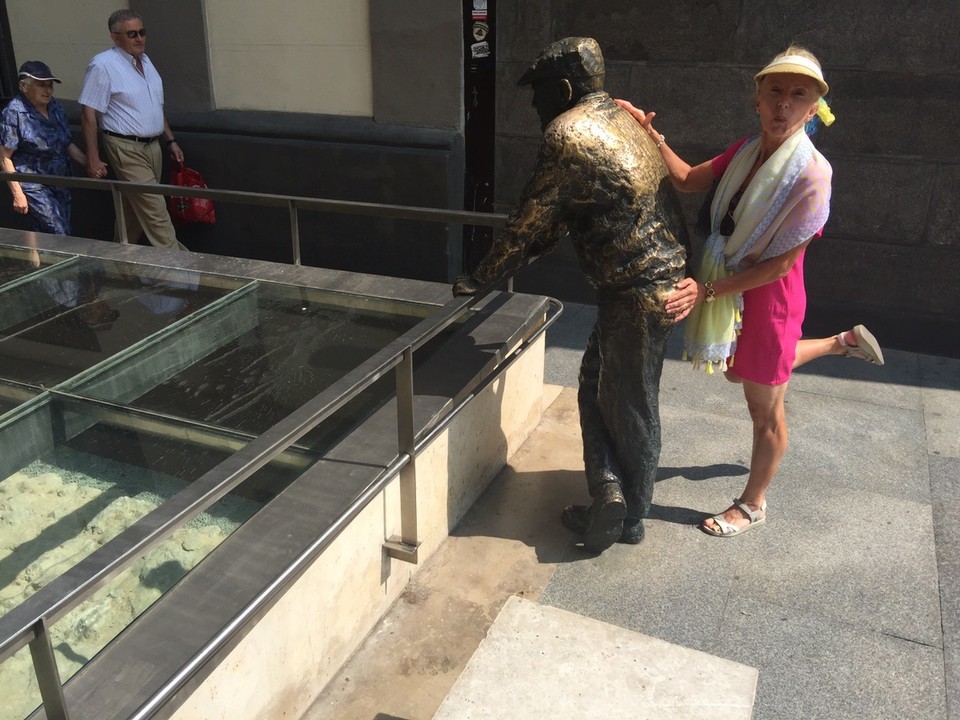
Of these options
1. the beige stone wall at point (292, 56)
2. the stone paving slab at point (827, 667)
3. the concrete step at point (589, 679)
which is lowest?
the stone paving slab at point (827, 667)

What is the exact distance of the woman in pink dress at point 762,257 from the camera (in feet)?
8.73

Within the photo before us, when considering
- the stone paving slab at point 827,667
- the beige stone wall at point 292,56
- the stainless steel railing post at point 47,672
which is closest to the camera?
the stainless steel railing post at point 47,672

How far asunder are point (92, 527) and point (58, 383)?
71 cm

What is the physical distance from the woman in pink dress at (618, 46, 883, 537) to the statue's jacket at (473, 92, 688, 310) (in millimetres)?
163

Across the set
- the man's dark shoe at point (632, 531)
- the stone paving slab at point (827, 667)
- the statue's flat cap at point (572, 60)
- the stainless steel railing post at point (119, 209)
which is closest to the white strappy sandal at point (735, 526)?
the man's dark shoe at point (632, 531)

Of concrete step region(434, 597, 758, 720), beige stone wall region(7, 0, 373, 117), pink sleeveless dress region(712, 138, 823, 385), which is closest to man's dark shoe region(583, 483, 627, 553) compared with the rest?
pink sleeveless dress region(712, 138, 823, 385)

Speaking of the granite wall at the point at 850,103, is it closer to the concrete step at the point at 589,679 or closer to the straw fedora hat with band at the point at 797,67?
the straw fedora hat with band at the point at 797,67

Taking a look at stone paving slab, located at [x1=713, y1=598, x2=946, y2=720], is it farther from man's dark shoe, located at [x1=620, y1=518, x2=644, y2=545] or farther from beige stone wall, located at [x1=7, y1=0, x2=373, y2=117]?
beige stone wall, located at [x1=7, y1=0, x2=373, y2=117]

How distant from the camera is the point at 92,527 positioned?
10.0 ft

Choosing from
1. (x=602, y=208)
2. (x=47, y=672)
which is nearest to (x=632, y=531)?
(x=602, y=208)

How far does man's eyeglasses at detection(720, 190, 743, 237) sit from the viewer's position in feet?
9.56

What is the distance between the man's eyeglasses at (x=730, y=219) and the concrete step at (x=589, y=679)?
143 centimetres

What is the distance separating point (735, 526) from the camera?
10.8 feet

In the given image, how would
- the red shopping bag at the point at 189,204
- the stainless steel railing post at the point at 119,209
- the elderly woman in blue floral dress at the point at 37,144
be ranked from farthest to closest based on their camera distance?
the red shopping bag at the point at 189,204
the elderly woman in blue floral dress at the point at 37,144
the stainless steel railing post at the point at 119,209
